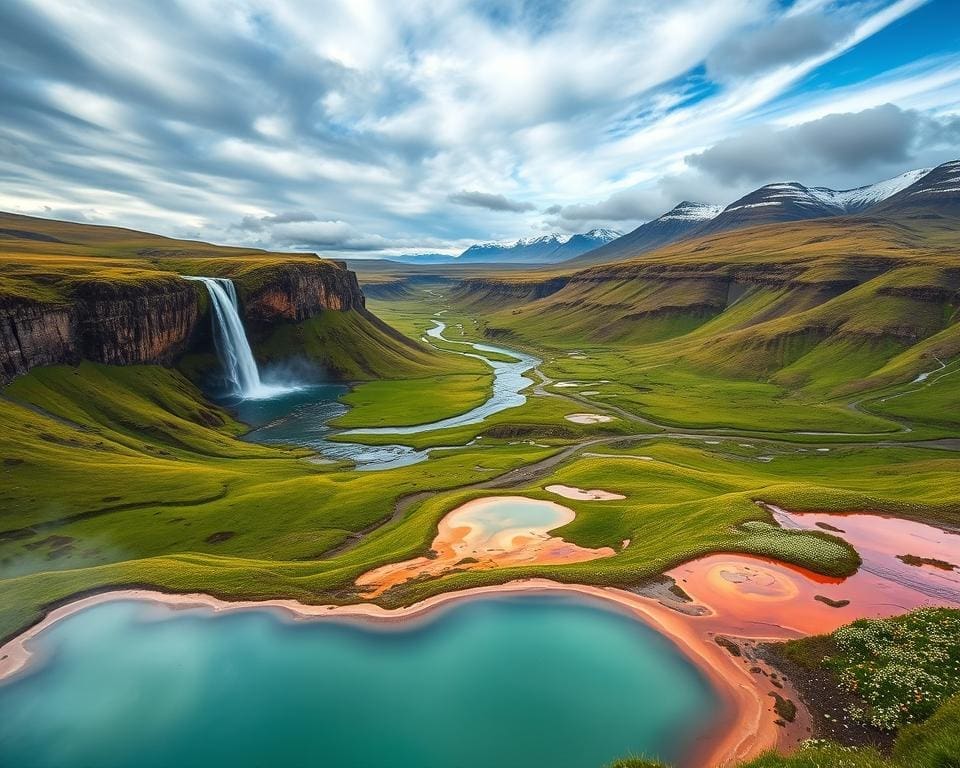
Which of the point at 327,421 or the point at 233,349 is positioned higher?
the point at 233,349

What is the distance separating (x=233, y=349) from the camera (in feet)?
547

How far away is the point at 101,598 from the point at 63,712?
37.2 feet

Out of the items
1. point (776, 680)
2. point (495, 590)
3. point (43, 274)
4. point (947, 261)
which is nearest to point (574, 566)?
point (495, 590)

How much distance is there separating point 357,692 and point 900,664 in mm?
25438

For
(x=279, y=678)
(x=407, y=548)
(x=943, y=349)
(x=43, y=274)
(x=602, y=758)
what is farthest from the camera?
(x=943, y=349)

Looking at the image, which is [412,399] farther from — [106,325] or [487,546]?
[487,546]

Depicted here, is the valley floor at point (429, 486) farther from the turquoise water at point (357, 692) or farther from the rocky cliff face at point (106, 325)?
the rocky cliff face at point (106, 325)

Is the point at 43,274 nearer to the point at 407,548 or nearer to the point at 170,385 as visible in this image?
the point at 170,385

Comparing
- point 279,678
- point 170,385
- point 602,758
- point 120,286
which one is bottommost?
point 170,385

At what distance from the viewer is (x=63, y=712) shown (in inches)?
991

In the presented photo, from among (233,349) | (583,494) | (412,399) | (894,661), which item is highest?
(894,661)

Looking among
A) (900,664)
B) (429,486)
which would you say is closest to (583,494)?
(429,486)

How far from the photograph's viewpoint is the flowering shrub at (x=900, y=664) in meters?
20.8

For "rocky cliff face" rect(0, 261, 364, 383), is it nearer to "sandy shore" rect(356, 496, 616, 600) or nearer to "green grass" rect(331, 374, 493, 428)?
"green grass" rect(331, 374, 493, 428)
